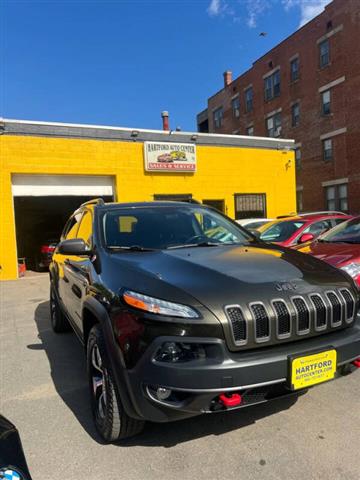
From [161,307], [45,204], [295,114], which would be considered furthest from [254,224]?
[295,114]

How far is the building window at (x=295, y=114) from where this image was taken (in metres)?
28.1

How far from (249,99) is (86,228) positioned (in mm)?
32692

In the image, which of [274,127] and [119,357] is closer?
[119,357]

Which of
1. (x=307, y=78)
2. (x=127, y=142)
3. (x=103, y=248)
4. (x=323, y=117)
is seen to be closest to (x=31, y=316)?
(x=103, y=248)

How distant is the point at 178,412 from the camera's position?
7.48ft

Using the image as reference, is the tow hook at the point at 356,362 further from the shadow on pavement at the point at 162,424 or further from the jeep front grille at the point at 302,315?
the shadow on pavement at the point at 162,424

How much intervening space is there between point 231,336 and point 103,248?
60.1 inches

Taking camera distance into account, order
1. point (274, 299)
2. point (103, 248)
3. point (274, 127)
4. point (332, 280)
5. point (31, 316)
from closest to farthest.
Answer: point (274, 299), point (332, 280), point (103, 248), point (31, 316), point (274, 127)

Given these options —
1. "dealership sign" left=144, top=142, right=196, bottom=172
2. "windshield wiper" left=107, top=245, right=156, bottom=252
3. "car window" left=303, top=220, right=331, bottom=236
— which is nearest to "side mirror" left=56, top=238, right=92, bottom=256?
"windshield wiper" left=107, top=245, right=156, bottom=252

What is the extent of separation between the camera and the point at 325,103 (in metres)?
25.8

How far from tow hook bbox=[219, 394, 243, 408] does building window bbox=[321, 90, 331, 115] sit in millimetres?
26826

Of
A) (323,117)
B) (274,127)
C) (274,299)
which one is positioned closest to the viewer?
(274,299)

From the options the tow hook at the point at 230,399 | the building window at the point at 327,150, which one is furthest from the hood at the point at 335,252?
the building window at the point at 327,150

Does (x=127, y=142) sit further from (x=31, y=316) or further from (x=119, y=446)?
(x=119, y=446)
